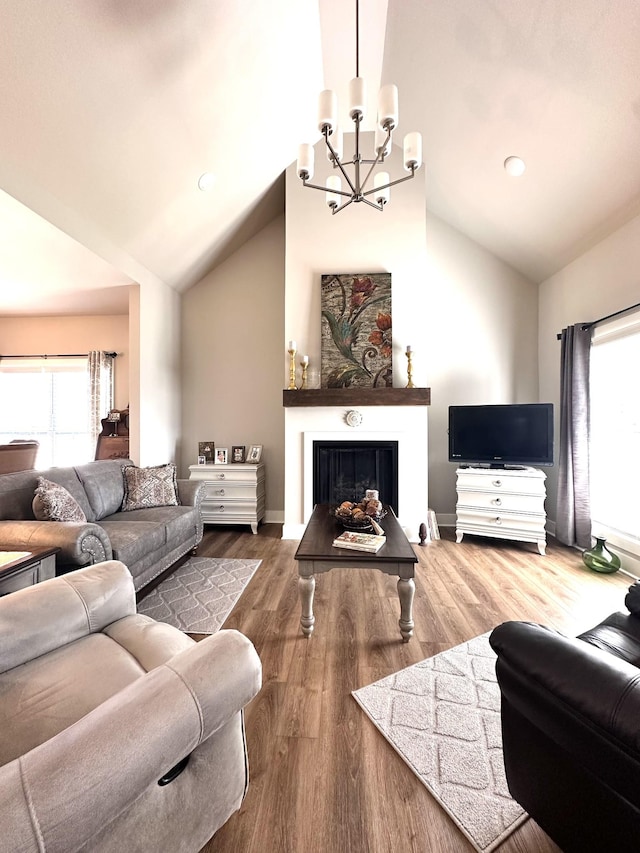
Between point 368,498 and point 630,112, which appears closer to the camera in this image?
point 630,112

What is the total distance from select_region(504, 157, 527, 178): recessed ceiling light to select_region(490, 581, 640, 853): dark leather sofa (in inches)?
140

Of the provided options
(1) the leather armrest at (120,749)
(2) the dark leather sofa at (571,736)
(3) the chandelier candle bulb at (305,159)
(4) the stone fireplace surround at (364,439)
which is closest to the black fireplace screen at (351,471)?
(4) the stone fireplace surround at (364,439)

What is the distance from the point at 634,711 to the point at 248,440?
13.7 ft

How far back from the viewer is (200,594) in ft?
8.55

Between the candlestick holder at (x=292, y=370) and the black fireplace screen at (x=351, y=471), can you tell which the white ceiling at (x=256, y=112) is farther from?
the black fireplace screen at (x=351, y=471)

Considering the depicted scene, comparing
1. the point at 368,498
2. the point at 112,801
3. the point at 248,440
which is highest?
the point at 248,440

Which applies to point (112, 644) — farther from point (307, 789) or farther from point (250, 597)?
point (250, 597)

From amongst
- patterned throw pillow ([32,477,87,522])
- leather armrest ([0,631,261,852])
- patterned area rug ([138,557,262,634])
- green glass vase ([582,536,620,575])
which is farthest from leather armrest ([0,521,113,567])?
green glass vase ([582,536,620,575])

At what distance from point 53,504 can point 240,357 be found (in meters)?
2.76

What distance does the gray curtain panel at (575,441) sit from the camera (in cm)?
331

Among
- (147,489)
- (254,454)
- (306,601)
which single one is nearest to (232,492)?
(254,454)

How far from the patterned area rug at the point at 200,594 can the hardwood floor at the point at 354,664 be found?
11cm

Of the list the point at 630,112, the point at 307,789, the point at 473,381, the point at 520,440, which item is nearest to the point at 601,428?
the point at 520,440

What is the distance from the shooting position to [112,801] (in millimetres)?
625
